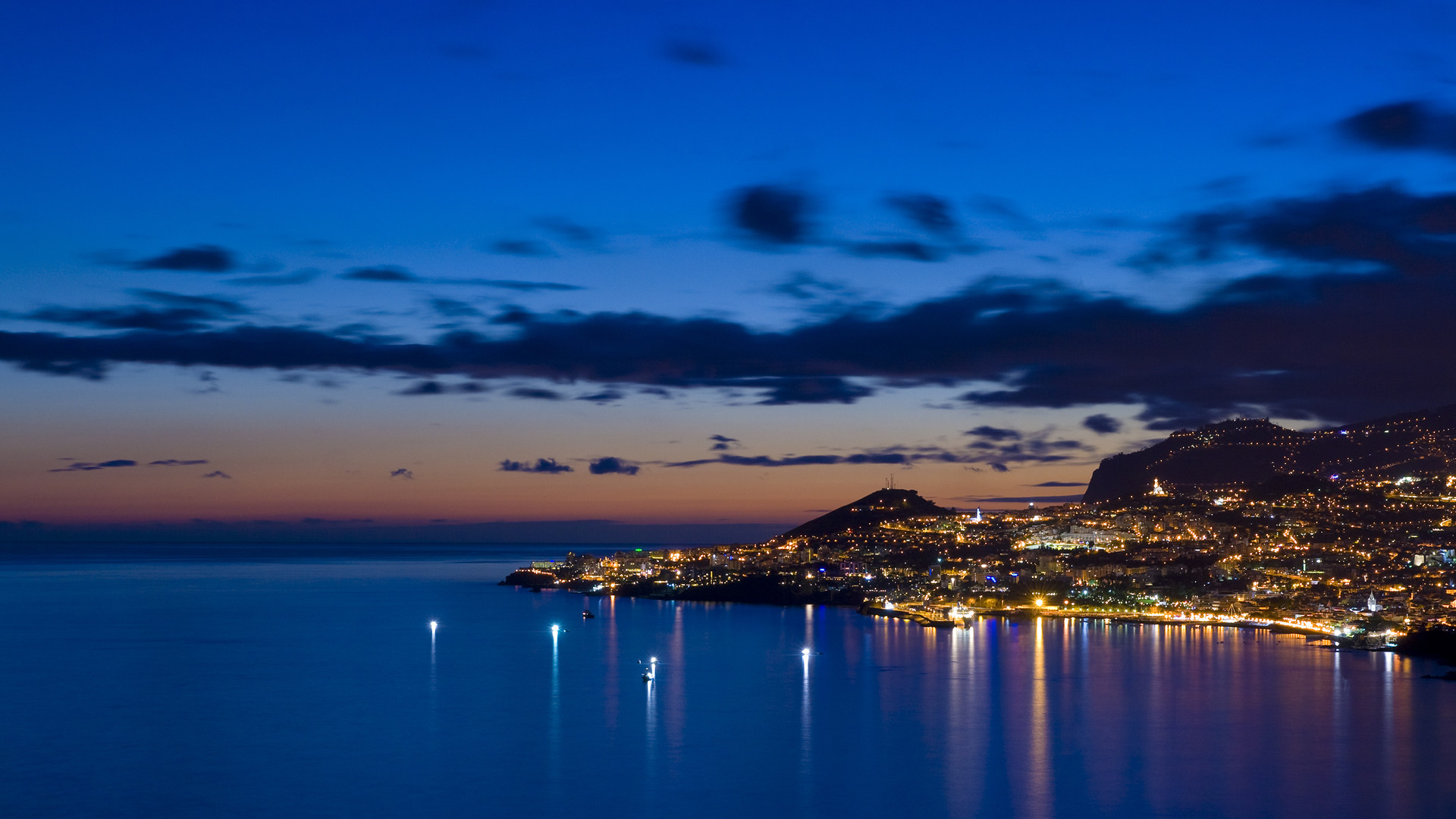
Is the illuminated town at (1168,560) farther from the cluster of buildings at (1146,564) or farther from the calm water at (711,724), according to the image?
the calm water at (711,724)

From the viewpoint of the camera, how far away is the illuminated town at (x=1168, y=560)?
82.2 meters

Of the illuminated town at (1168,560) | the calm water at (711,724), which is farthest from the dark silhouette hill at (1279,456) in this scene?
the calm water at (711,724)

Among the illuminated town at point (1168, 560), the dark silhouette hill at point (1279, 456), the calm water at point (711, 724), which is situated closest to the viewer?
the calm water at point (711, 724)

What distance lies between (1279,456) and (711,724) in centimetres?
15078

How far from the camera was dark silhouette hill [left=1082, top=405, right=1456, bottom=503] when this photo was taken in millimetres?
145375

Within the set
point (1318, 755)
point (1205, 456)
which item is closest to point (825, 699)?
point (1318, 755)

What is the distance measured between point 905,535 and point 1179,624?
210 ft

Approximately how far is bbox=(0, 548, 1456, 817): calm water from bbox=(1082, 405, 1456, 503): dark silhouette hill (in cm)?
8984

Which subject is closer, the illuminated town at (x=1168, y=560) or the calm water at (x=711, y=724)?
the calm water at (x=711, y=724)

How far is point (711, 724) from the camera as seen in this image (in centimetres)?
3988

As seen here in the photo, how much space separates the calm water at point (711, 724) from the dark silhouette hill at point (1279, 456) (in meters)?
89.8

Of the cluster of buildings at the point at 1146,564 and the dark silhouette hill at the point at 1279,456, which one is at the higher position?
the dark silhouette hill at the point at 1279,456

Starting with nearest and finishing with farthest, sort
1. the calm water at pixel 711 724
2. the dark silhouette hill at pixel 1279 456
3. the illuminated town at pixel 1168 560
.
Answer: the calm water at pixel 711 724
the illuminated town at pixel 1168 560
the dark silhouette hill at pixel 1279 456

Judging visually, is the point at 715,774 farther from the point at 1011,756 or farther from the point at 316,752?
the point at 316,752
